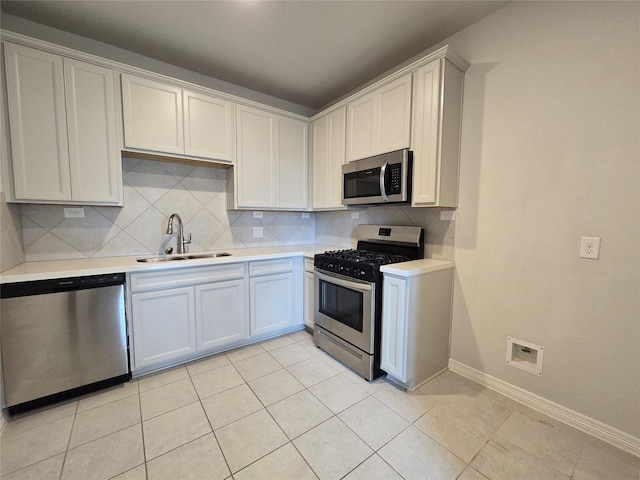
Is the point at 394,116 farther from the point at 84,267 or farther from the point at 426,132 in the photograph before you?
the point at 84,267

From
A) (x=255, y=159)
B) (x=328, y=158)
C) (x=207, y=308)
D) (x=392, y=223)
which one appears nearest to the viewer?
(x=207, y=308)

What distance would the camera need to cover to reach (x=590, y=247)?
1.50 metres

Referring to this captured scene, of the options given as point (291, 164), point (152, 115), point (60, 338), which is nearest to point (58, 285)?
point (60, 338)

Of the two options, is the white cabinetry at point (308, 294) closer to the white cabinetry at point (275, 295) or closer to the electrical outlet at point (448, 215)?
the white cabinetry at point (275, 295)

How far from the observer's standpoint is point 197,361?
2.28 meters

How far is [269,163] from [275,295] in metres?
1.41

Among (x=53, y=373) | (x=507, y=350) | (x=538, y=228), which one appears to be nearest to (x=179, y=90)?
(x=53, y=373)

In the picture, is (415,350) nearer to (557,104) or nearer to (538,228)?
(538,228)

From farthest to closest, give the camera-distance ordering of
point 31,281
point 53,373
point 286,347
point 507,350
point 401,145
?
point 286,347
point 401,145
point 507,350
point 53,373
point 31,281

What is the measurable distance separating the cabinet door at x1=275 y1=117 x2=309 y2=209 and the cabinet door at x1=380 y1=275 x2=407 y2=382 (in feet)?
5.13

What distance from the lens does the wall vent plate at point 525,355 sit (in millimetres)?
1723

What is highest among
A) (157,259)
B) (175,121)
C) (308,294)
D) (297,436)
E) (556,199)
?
(175,121)

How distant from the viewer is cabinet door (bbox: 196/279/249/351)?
2.24m

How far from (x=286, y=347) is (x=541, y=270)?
2124 mm
